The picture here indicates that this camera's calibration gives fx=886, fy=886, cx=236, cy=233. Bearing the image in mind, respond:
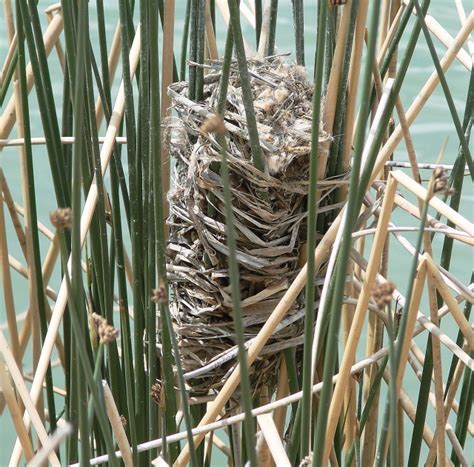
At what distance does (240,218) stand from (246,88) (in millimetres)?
126

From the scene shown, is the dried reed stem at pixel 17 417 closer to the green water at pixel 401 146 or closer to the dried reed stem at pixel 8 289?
the dried reed stem at pixel 8 289

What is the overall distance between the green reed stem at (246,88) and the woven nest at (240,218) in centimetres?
1

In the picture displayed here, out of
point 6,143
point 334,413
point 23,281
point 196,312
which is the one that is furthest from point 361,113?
point 23,281

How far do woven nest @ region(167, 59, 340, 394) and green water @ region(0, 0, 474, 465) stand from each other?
1.19 m

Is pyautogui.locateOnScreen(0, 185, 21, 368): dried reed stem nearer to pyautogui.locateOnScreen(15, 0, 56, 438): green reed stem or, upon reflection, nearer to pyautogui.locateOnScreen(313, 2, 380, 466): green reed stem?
pyautogui.locateOnScreen(15, 0, 56, 438): green reed stem

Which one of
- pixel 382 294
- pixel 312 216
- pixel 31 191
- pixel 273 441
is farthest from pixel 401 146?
pixel 382 294

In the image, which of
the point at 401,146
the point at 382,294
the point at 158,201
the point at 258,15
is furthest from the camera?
the point at 401,146

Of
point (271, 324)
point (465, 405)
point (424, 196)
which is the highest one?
point (424, 196)

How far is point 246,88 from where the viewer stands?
65cm

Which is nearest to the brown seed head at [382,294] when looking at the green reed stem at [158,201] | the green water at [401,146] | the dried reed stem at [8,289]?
the green reed stem at [158,201]

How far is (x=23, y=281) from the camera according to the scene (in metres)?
2.29

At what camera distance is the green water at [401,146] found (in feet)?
7.27

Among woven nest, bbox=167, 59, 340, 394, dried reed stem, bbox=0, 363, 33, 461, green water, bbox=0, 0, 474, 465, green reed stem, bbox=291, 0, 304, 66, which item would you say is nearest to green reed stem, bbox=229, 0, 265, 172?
woven nest, bbox=167, 59, 340, 394

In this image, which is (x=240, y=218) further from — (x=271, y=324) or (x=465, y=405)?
(x=465, y=405)
